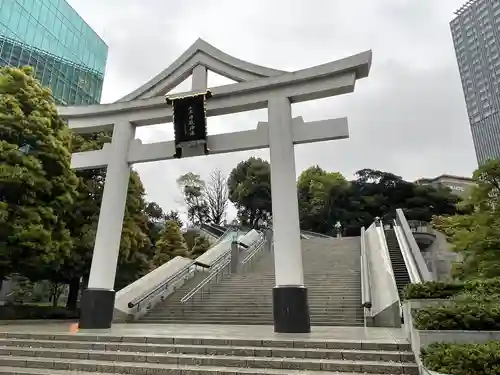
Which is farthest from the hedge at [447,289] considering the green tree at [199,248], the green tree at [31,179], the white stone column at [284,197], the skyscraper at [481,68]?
the skyscraper at [481,68]

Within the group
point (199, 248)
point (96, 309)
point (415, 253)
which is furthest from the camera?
point (199, 248)

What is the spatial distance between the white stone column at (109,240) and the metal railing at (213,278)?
325cm

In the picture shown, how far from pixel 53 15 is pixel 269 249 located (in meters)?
26.4

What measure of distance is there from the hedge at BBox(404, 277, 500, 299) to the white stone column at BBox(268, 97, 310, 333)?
7.78 ft

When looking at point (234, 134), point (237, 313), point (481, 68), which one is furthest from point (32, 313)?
point (481, 68)

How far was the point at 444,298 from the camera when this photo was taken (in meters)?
6.29

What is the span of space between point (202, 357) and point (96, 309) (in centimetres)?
424

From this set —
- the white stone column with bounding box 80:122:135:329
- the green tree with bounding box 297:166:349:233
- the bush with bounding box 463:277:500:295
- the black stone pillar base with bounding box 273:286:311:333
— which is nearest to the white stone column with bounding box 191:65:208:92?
the white stone column with bounding box 80:122:135:329

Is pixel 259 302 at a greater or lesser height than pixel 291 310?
greater

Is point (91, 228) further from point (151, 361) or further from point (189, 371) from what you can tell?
point (189, 371)

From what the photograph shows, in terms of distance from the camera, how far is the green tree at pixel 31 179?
33.7ft

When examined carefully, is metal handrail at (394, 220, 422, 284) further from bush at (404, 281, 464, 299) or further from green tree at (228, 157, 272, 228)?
green tree at (228, 157, 272, 228)

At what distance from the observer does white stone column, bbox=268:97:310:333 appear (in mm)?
7941

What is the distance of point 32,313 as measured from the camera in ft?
44.3
